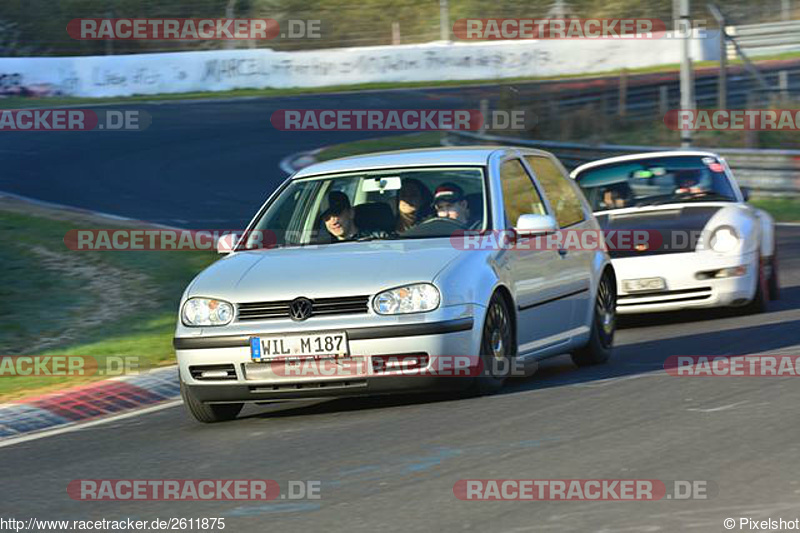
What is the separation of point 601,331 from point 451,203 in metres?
1.69

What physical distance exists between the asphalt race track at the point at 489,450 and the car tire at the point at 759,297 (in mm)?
787

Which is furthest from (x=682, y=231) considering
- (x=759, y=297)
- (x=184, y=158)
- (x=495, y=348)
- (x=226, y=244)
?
(x=184, y=158)

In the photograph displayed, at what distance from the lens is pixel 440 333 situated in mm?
8180

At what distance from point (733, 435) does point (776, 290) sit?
22.4 ft

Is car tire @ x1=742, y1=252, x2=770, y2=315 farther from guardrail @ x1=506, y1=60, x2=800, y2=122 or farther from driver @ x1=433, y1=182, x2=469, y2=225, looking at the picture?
guardrail @ x1=506, y1=60, x2=800, y2=122

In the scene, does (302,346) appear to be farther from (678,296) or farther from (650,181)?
(650,181)

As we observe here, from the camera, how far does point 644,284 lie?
1238 centimetres

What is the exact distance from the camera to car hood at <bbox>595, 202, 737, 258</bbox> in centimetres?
1255

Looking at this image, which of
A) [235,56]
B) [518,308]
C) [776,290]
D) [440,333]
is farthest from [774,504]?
[235,56]

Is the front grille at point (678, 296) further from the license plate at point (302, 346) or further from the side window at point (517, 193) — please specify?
the license plate at point (302, 346)

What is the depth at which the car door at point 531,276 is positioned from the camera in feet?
29.8

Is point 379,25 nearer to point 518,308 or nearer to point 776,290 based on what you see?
point 776,290

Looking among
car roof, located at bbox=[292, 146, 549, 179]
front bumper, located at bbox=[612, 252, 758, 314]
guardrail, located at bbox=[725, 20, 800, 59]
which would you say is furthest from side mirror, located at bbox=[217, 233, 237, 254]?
guardrail, located at bbox=[725, 20, 800, 59]

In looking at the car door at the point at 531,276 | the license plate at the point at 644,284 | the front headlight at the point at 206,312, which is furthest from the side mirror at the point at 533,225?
the license plate at the point at 644,284
